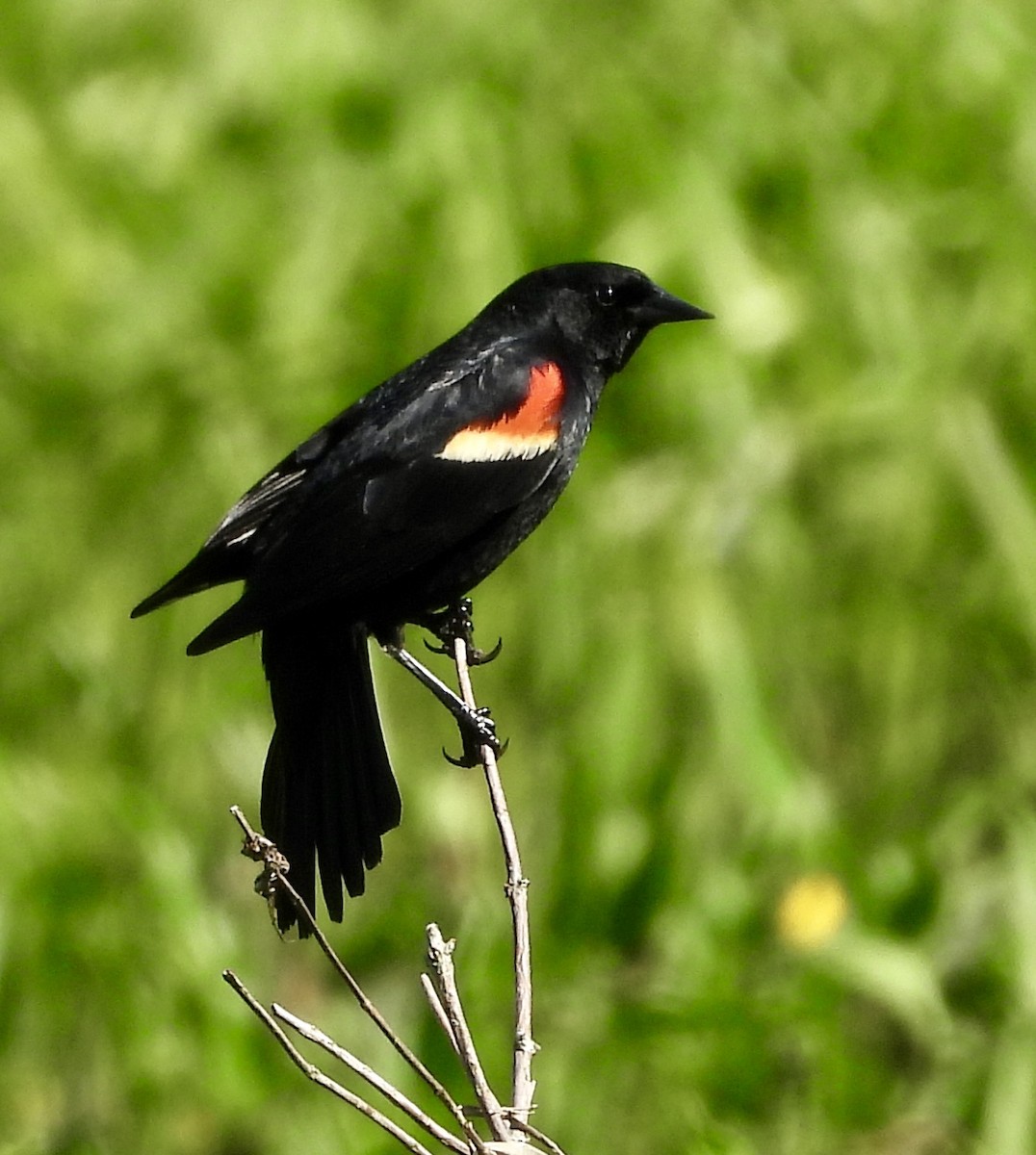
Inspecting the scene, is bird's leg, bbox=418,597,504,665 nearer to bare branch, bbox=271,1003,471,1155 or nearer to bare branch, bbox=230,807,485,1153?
bare branch, bbox=230,807,485,1153

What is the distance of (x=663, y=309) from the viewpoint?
2.58 meters

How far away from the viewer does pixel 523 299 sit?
270 centimetres

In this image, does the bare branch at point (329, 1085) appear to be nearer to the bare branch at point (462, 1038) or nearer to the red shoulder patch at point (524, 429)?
the bare branch at point (462, 1038)

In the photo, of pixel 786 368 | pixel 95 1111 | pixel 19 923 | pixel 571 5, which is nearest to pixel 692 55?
pixel 571 5

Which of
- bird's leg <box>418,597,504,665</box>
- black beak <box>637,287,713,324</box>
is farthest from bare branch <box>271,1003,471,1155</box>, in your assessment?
black beak <box>637,287,713,324</box>

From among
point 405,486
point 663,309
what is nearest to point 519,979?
point 405,486

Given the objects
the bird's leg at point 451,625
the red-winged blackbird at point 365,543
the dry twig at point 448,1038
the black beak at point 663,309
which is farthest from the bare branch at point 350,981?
the black beak at point 663,309

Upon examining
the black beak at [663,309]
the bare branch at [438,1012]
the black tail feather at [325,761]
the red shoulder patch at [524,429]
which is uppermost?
the black beak at [663,309]

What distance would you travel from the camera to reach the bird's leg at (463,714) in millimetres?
2354

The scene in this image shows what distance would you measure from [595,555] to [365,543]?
1.54 meters

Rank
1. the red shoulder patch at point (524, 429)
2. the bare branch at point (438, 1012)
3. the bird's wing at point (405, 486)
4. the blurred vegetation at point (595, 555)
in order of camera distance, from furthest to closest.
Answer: the blurred vegetation at point (595, 555), the red shoulder patch at point (524, 429), the bird's wing at point (405, 486), the bare branch at point (438, 1012)

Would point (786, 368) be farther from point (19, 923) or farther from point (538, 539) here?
point (19, 923)

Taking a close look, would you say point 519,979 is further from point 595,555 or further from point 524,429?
point 595,555

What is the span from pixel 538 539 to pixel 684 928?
0.84 m
